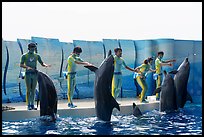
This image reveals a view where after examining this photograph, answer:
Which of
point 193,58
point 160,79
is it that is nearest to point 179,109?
point 160,79

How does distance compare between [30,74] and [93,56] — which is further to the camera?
[93,56]

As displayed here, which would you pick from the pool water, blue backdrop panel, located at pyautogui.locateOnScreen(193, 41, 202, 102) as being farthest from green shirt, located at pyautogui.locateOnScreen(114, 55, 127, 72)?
blue backdrop panel, located at pyautogui.locateOnScreen(193, 41, 202, 102)

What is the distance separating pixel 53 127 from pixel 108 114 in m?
1.31

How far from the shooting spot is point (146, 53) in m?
14.2

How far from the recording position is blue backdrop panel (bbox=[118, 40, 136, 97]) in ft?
46.6

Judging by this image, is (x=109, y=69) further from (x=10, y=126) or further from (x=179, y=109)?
(x=179, y=109)

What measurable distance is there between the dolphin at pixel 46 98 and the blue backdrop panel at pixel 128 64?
7054 mm

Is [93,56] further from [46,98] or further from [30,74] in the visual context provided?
[46,98]

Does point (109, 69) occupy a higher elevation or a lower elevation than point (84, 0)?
lower

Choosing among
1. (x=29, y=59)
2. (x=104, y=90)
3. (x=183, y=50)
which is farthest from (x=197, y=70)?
(x=29, y=59)

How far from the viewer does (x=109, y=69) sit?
7387mm

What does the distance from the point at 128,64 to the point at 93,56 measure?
161 cm

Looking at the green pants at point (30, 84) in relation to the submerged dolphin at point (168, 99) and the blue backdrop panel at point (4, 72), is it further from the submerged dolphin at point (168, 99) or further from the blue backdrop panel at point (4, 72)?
the submerged dolphin at point (168, 99)

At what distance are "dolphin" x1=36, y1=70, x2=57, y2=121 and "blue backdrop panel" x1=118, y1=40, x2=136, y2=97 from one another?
278 inches
